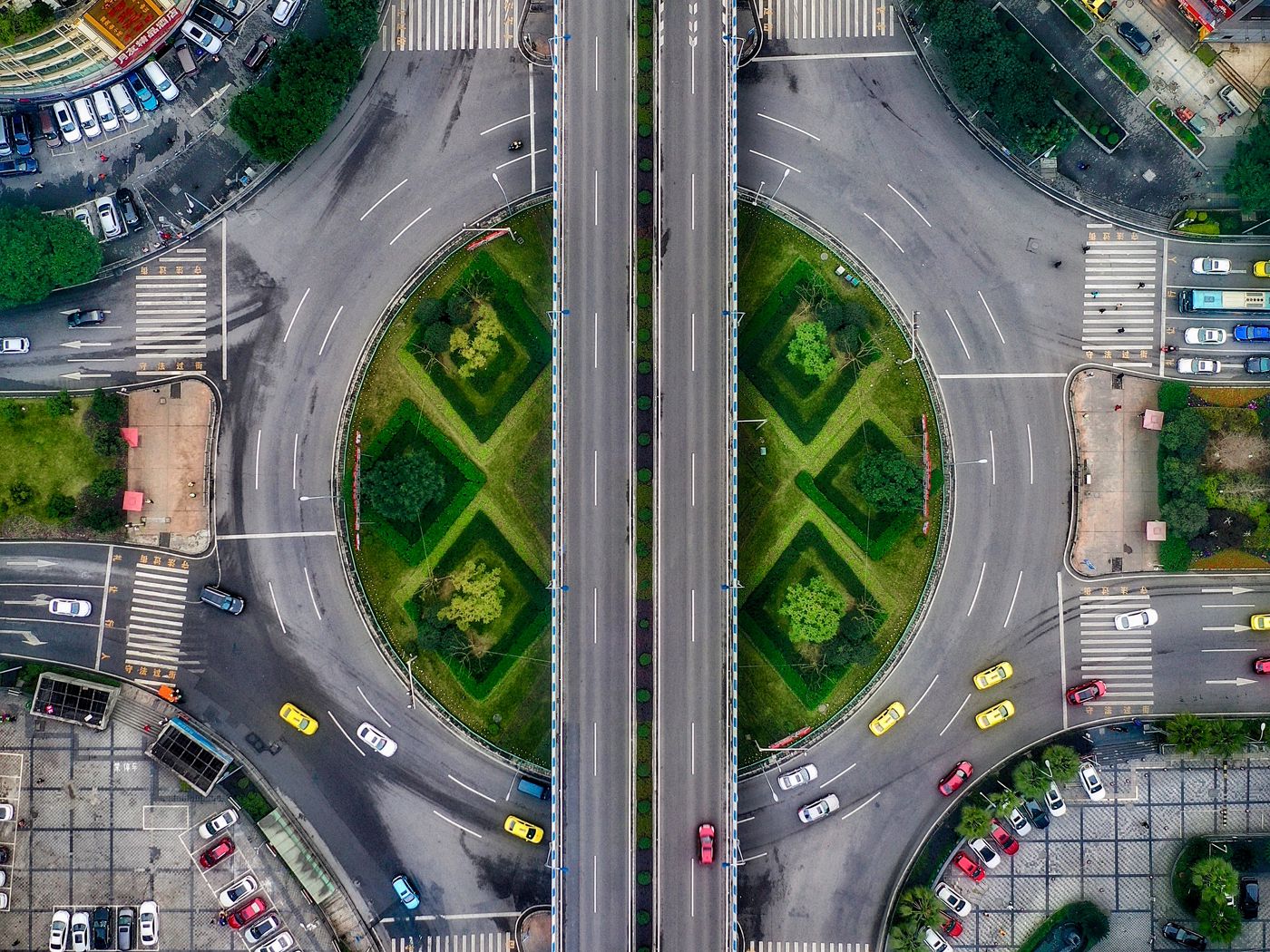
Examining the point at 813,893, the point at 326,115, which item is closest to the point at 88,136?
the point at 326,115

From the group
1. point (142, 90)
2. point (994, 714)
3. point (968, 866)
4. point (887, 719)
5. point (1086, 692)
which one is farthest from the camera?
point (142, 90)

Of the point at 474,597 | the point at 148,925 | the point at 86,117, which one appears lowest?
the point at 148,925

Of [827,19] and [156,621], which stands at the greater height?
[827,19]

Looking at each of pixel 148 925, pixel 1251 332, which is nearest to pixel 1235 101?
pixel 1251 332

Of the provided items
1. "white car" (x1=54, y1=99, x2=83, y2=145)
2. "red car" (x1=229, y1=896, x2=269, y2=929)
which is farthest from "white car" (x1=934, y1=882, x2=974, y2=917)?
"white car" (x1=54, y1=99, x2=83, y2=145)

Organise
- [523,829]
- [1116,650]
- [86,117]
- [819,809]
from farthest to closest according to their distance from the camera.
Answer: [1116,650]
[86,117]
[819,809]
[523,829]

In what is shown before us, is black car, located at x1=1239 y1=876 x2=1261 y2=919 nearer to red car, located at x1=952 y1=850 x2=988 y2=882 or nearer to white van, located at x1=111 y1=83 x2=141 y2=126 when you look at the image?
red car, located at x1=952 y1=850 x2=988 y2=882

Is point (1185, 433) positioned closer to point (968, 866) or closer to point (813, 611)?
point (813, 611)
